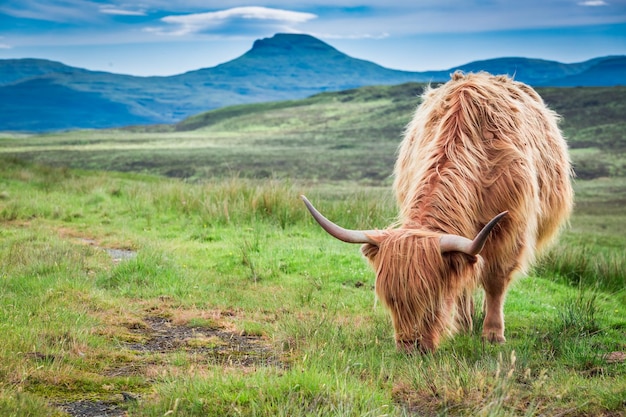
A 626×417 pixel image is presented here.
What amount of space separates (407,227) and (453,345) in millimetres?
975

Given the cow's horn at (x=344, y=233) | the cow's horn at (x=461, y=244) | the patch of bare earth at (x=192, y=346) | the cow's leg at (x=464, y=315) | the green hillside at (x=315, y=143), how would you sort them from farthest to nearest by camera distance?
the green hillside at (x=315, y=143), the cow's leg at (x=464, y=315), the patch of bare earth at (x=192, y=346), the cow's horn at (x=344, y=233), the cow's horn at (x=461, y=244)

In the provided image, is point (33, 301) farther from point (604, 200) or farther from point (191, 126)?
point (191, 126)

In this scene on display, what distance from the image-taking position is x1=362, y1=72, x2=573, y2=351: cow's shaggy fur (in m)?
3.83

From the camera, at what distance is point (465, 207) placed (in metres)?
4.34

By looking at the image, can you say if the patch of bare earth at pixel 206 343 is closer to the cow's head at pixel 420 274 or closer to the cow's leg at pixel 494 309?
the cow's head at pixel 420 274

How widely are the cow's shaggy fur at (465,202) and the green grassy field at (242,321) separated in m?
0.29

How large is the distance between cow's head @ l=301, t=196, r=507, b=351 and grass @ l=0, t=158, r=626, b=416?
0.21 metres

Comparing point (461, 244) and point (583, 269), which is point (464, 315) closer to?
point (461, 244)

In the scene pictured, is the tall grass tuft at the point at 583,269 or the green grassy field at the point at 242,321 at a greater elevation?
the green grassy field at the point at 242,321

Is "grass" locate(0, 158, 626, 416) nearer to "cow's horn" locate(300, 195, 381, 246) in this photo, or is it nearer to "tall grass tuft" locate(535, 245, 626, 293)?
"tall grass tuft" locate(535, 245, 626, 293)

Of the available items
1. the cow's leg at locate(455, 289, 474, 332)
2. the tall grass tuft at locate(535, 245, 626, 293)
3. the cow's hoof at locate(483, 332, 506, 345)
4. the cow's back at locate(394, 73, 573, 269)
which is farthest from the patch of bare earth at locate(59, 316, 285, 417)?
the tall grass tuft at locate(535, 245, 626, 293)

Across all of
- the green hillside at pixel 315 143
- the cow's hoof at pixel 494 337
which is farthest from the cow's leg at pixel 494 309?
the green hillside at pixel 315 143

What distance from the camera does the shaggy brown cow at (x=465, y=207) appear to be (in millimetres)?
3816

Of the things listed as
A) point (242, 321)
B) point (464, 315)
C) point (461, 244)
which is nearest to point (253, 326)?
point (242, 321)
